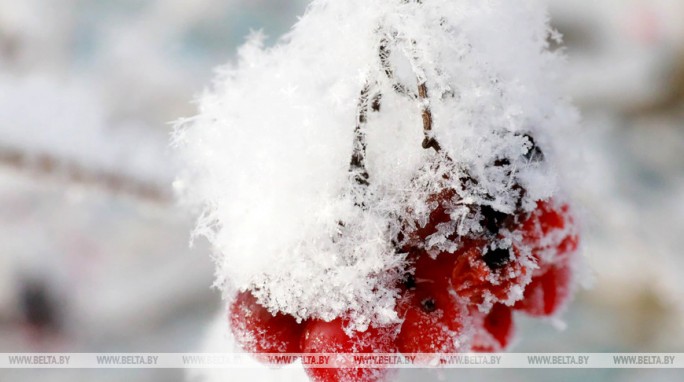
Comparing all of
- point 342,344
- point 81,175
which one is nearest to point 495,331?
point 342,344

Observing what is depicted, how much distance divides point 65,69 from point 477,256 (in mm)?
1268

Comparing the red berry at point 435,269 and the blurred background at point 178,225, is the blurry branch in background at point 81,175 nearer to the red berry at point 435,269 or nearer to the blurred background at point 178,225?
the red berry at point 435,269

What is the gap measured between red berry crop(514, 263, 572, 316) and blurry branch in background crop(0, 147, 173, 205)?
35 centimetres

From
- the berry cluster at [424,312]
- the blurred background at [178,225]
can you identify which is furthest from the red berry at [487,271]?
the blurred background at [178,225]

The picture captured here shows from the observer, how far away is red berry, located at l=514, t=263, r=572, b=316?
463mm

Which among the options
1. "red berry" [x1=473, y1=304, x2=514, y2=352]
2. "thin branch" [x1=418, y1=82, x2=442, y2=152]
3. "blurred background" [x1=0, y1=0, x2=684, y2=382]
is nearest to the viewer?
"thin branch" [x1=418, y1=82, x2=442, y2=152]

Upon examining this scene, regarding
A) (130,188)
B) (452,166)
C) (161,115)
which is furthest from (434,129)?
(161,115)

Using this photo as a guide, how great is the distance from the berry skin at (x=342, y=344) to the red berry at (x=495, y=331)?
11 cm

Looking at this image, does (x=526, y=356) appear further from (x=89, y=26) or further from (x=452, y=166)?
(x=89, y=26)

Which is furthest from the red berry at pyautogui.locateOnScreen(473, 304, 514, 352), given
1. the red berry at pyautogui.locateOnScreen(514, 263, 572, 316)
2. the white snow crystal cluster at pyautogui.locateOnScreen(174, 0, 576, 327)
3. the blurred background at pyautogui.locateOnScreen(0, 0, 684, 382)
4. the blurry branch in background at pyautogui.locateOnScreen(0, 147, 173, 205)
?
the blurred background at pyautogui.locateOnScreen(0, 0, 684, 382)

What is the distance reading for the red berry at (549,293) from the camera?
0.46 m

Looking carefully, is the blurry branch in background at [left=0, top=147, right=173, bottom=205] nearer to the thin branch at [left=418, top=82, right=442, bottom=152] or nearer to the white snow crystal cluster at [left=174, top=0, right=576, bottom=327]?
the white snow crystal cluster at [left=174, top=0, right=576, bottom=327]

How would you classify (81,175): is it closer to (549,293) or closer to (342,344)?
(342,344)

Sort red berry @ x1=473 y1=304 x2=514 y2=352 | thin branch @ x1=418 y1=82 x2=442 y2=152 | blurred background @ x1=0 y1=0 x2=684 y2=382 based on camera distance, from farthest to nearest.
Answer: blurred background @ x1=0 y1=0 x2=684 y2=382, red berry @ x1=473 y1=304 x2=514 y2=352, thin branch @ x1=418 y1=82 x2=442 y2=152
